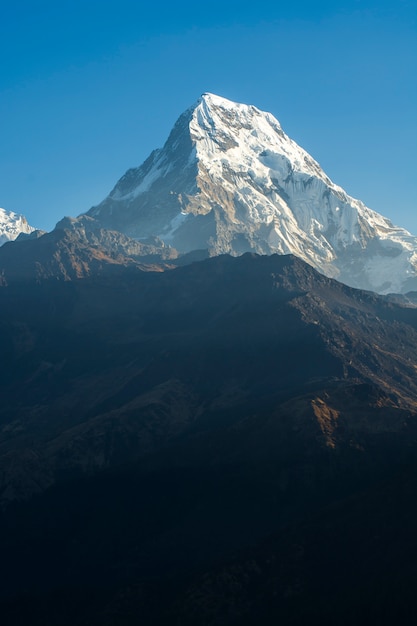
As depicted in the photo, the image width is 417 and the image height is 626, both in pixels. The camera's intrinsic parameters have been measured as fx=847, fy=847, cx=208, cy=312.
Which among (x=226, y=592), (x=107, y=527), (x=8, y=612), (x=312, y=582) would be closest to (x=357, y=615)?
(x=312, y=582)

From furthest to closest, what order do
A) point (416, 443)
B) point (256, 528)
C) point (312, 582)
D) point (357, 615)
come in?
point (416, 443)
point (256, 528)
point (312, 582)
point (357, 615)

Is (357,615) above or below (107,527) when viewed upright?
below

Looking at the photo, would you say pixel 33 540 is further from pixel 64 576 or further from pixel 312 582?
pixel 312 582

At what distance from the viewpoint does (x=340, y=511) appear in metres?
165

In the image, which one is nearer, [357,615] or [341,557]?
[357,615]

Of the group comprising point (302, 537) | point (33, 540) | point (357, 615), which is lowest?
point (357, 615)

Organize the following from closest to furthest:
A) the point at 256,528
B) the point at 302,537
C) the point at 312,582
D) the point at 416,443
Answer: the point at 312,582, the point at 302,537, the point at 256,528, the point at 416,443

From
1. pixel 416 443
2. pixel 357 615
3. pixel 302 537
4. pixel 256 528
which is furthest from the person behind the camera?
pixel 416 443

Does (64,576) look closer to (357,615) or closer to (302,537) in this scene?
(302,537)

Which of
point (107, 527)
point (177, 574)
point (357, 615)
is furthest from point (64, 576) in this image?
point (357, 615)

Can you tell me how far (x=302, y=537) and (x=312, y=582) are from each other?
42.5ft

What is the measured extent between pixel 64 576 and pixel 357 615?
246 feet

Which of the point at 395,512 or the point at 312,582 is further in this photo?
the point at 395,512

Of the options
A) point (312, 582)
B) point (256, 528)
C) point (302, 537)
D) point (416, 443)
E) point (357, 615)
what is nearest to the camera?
point (357, 615)
